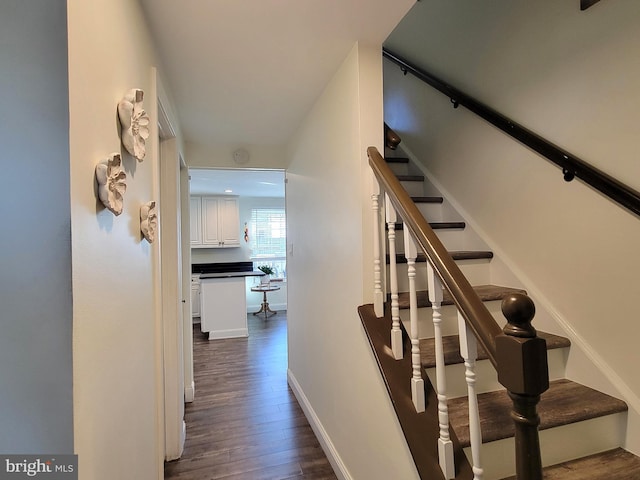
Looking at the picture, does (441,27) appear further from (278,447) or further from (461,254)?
(278,447)

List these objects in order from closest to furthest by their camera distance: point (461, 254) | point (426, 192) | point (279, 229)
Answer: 1. point (461, 254)
2. point (426, 192)
3. point (279, 229)

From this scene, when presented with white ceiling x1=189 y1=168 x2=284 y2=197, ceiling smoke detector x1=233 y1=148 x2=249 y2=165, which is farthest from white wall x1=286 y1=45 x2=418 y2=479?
white ceiling x1=189 y1=168 x2=284 y2=197

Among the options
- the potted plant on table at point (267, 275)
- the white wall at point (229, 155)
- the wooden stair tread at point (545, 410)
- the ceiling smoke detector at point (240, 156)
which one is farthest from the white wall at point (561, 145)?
the potted plant on table at point (267, 275)

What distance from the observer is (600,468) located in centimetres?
119

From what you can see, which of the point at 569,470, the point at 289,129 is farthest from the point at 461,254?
the point at 289,129

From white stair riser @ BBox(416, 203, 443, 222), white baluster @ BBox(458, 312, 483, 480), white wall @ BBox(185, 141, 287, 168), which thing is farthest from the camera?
white wall @ BBox(185, 141, 287, 168)

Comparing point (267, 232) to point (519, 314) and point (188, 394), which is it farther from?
point (519, 314)

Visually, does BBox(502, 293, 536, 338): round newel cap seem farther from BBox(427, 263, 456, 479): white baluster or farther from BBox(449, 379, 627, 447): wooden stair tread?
BBox(449, 379, 627, 447): wooden stair tread

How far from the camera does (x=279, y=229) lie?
6.95 metres

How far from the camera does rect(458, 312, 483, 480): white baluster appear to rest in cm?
90

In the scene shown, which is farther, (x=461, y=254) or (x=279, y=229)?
(x=279, y=229)

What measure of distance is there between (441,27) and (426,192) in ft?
4.11

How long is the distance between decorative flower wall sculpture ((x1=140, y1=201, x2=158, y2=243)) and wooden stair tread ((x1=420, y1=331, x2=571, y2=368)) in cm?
122

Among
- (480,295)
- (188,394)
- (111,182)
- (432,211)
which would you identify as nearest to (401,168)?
(432,211)
